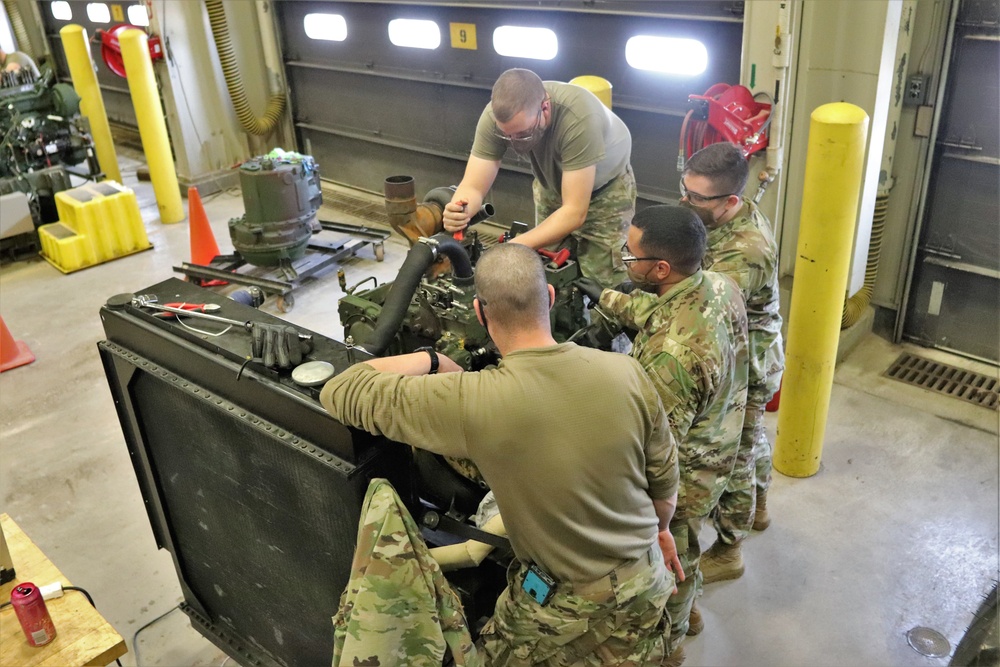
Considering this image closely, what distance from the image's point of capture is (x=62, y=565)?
3.51m

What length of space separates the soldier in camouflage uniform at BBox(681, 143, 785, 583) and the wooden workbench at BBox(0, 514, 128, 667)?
6.96 feet

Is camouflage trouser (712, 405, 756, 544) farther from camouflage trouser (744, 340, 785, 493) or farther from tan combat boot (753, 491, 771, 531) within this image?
tan combat boot (753, 491, 771, 531)

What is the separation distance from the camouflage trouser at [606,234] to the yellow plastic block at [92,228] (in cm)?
437

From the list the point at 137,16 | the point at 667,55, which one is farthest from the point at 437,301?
the point at 137,16

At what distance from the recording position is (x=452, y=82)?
21.4ft

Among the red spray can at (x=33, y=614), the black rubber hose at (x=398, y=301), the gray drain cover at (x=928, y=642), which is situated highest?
the black rubber hose at (x=398, y=301)

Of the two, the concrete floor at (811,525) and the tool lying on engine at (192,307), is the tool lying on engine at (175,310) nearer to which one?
the tool lying on engine at (192,307)

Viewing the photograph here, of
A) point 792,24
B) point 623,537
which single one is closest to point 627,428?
point 623,537

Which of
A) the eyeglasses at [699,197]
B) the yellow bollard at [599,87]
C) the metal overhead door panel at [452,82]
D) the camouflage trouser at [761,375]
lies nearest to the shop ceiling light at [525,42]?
the metal overhead door panel at [452,82]

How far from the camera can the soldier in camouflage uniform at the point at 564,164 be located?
Answer: 329 cm

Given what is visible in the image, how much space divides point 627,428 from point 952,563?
7.16 feet

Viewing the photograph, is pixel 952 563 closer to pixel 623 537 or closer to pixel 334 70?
pixel 623 537

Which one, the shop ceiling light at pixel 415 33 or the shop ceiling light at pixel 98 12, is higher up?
the shop ceiling light at pixel 98 12

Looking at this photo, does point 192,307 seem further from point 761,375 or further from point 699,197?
point 761,375
